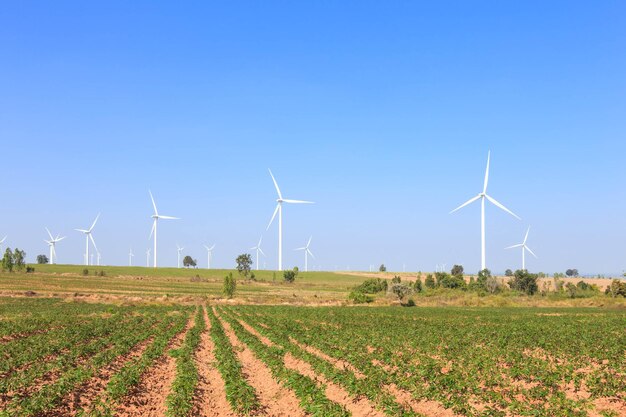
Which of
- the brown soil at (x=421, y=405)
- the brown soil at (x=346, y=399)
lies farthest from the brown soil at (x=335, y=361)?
the brown soil at (x=421, y=405)

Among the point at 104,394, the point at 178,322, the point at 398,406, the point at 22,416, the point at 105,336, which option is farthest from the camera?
the point at 178,322

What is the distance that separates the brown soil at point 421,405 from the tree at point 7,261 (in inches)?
6927

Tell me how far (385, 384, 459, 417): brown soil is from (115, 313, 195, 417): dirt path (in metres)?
7.72

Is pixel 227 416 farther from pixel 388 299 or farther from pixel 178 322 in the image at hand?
pixel 388 299

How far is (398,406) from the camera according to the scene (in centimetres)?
1634

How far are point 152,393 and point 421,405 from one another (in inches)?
373

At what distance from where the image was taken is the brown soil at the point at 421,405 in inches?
639

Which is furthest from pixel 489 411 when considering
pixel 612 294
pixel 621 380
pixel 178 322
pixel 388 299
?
pixel 612 294

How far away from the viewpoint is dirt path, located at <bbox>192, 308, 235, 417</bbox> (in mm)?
16953

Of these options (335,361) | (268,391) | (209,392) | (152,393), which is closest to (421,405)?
(268,391)

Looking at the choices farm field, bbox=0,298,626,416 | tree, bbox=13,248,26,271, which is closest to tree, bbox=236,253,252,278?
tree, bbox=13,248,26,271

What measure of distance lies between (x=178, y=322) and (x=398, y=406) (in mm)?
35618

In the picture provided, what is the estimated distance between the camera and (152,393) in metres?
19.3

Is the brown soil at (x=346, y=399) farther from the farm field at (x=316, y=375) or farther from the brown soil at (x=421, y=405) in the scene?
the brown soil at (x=421, y=405)
